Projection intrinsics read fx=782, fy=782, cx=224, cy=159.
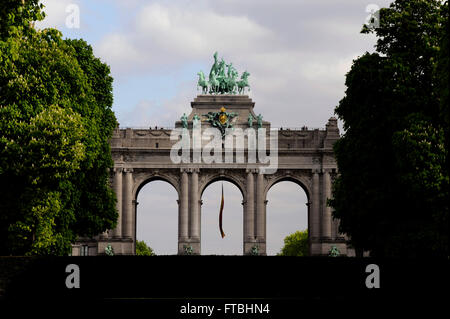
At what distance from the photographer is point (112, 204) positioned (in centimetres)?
5244

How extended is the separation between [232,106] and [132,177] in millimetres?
14650

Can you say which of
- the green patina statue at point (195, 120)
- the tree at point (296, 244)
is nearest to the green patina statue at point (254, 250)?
the green patina statue at point (195, 120)

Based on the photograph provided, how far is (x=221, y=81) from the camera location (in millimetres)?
95062

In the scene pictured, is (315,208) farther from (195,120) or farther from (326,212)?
(195,120)

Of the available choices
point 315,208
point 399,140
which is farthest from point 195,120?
point 399,140

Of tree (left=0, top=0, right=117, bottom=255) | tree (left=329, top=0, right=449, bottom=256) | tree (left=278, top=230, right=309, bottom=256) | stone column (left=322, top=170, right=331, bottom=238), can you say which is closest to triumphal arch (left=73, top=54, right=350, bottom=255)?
stone column (left=322, top=170, right=331, bottom=238)

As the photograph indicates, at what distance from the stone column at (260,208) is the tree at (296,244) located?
37.9 metres

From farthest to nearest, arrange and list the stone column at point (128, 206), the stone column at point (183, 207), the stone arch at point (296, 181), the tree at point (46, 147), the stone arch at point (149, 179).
Answer: the stone arch at point (296, 181) < the stone arch at point (149, 179) < the stone column at point (128, 206) < the stone column at point (183, 207) < the tree at point (46, 147)

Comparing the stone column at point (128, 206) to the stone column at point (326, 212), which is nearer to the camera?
the stone column at point (326, 212)

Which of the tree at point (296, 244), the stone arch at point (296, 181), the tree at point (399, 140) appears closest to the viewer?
the tree at point (399, 140)

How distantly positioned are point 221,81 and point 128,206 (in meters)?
18.8

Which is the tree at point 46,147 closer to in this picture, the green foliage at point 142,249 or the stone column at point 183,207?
the stone column at point 183,207

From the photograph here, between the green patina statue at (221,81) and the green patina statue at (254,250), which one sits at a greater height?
the green patina statue at (221,81)

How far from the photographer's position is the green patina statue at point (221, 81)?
94.8 metres
